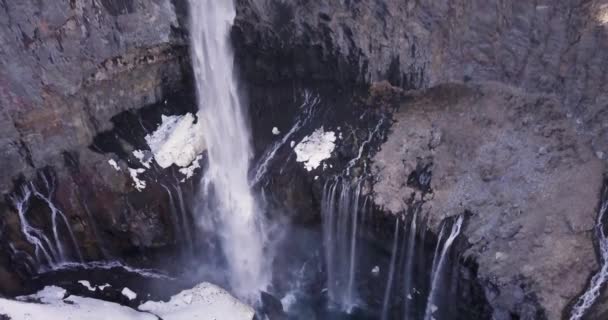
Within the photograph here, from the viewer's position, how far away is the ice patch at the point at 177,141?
19.9 m

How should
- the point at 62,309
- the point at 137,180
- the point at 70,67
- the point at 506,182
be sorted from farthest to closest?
the point at 137,180 → the point at 70,67 → the point at 506,182 → the point at 62,309

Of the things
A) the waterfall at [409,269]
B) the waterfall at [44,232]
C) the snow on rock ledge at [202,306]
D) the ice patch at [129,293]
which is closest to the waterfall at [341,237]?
the waterfall at [409,269]

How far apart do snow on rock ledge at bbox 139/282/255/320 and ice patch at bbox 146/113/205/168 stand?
14.6ft

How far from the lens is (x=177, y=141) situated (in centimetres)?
2003

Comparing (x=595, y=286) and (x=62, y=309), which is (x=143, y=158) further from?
(x=595, y=286)

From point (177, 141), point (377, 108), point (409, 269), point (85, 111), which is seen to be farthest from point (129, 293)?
point (377, 108)

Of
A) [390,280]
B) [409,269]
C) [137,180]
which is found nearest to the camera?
[409,269]

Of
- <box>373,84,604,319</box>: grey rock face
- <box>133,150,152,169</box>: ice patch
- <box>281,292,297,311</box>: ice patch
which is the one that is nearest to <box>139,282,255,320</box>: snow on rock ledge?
<box>281,292,297,311</box>: ice patch

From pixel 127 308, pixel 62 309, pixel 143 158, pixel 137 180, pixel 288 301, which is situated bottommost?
pixel 288 301

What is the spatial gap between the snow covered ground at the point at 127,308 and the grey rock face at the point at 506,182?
609cm

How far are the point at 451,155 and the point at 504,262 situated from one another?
13.4 ft

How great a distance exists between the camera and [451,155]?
19.0 metres

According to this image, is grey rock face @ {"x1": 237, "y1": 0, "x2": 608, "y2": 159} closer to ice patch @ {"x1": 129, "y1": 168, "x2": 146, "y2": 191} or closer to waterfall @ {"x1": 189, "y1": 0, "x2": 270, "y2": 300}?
waterfall @ {"x1": 189, "y1": 0, "x2": 270, "y2": 300}

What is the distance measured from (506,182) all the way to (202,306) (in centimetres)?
1041
